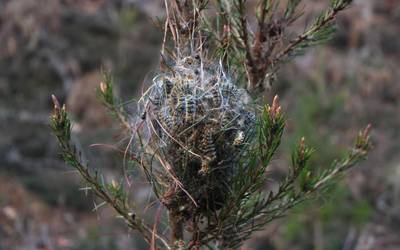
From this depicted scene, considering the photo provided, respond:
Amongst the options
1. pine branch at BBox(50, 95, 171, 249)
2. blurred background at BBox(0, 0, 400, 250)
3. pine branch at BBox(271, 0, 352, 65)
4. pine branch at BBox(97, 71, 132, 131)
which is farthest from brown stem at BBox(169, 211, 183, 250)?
blurred background at BBox(0, 0, 400, 250)

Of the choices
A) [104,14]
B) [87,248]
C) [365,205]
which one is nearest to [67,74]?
[104,14]

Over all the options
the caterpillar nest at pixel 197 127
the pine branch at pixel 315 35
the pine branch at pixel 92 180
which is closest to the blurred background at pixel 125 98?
the pine branch at pixel 315 35

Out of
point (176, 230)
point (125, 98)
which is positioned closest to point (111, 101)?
point (176, 230)

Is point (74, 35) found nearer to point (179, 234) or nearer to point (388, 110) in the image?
point (388, 110)

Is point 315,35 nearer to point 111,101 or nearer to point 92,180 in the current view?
point 111,101

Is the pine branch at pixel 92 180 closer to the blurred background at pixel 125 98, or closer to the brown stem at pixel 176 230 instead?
the brown stem at pixel 176 230
